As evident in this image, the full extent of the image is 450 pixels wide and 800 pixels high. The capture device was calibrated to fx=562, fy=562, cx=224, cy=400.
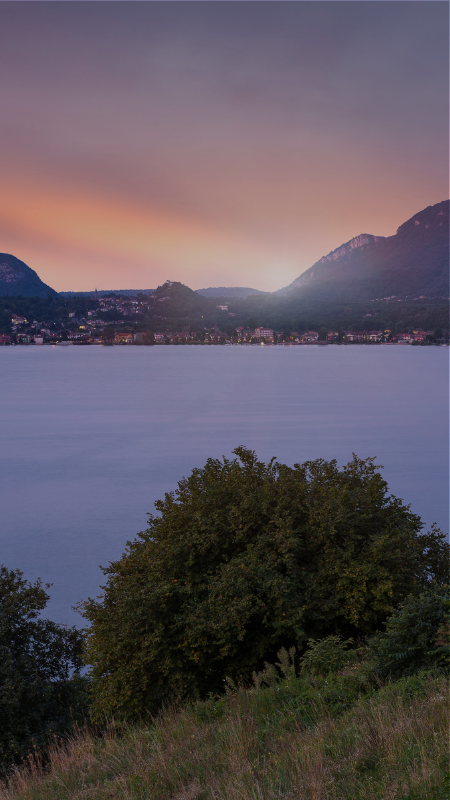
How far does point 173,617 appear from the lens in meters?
8.62

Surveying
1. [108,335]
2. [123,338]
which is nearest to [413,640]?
[108,335]

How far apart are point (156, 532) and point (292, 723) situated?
5.13m

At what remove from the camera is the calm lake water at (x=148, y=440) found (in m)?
19.8

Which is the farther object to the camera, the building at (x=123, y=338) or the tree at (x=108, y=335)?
the building at (x=123, y=338)

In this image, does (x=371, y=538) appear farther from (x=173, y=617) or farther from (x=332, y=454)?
(x=332, y=454)

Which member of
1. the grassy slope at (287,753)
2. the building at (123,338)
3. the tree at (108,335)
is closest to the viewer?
the grassy slope at (287,753)

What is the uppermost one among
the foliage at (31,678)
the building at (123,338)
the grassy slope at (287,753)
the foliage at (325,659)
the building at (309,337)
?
the building at (123,338)

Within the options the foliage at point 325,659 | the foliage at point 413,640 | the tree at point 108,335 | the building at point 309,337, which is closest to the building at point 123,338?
the tree at point 108,335

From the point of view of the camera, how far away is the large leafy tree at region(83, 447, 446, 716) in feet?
27.0

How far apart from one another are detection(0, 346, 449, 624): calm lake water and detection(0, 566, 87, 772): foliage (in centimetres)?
406

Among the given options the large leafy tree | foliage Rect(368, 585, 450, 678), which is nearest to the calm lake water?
the large leafy tree

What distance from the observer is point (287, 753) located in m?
4.59

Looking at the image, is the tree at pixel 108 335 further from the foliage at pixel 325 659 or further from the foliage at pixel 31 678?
the foliage at pixel 325 659

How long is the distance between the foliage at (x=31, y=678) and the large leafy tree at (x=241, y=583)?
882 millimetres
